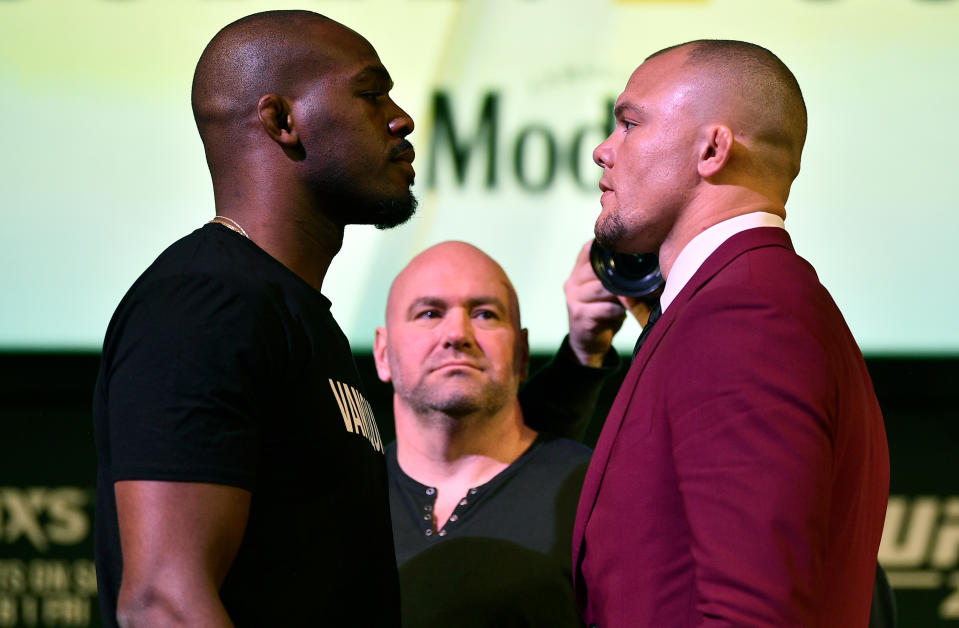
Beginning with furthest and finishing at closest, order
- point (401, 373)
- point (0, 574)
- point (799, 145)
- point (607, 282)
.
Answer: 1. point (0, 574)
2. point (401, 373)
3. point (607, 282)
4. point (799, 145)

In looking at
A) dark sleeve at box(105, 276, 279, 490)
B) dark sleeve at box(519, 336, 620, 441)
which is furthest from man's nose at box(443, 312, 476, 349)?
dark sleeve at box(105, 276, 279, 490)

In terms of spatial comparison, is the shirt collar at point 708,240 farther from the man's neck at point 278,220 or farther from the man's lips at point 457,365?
the man's lips at point 457,365

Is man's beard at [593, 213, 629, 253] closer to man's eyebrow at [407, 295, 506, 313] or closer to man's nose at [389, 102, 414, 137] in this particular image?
man's nose at [389, 102, 414, 137]

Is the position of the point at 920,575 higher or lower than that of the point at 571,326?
lower

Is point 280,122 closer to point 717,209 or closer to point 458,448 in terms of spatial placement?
point 717,209

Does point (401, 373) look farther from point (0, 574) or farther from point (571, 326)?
point (0, 574)

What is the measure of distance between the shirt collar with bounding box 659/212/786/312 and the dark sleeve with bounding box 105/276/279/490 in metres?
0.54

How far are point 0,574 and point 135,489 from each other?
180cm

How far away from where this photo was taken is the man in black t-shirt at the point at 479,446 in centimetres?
190

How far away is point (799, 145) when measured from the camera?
1.42 m

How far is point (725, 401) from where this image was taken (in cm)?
113

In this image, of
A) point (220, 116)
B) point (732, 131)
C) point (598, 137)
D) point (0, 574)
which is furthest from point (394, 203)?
point (0, 574)

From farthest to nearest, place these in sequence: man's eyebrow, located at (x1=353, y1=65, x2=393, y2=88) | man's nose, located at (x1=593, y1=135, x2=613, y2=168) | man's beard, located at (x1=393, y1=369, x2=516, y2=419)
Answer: man's beard, located at (x1=393, y1=369, x2=516, y2=419) < man's nose, located at (x1=593, y1=135, x2=613, y2=168) < man's eyebrow, located at (x1=353, y1=65, x2=393, y2=88)

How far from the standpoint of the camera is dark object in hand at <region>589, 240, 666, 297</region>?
189 centimetres
